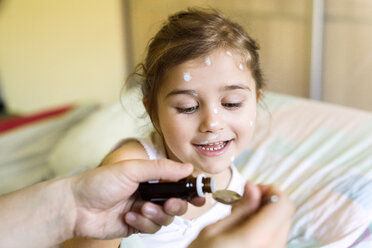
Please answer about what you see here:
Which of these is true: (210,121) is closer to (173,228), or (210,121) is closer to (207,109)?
(207,109)

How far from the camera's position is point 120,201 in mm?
871

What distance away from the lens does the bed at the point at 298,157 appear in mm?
1146

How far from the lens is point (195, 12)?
1.21 m

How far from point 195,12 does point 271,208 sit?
2.37 feet

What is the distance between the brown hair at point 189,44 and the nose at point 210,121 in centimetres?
14

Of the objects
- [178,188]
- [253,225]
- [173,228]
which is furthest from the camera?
[173,228]

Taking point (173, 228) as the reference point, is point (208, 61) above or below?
above

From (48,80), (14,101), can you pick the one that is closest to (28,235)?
(48,80)

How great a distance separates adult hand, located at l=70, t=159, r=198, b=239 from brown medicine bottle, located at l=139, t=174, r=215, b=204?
1 cm

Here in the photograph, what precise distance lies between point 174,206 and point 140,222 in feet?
0.34

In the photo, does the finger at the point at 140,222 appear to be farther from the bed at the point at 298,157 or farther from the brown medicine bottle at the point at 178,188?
the bed at the point at 298,157

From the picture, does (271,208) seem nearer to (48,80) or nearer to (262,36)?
(262,36)

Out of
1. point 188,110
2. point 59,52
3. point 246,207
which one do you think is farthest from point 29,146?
point 246,207

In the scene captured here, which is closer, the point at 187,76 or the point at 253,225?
the point at 253,225
